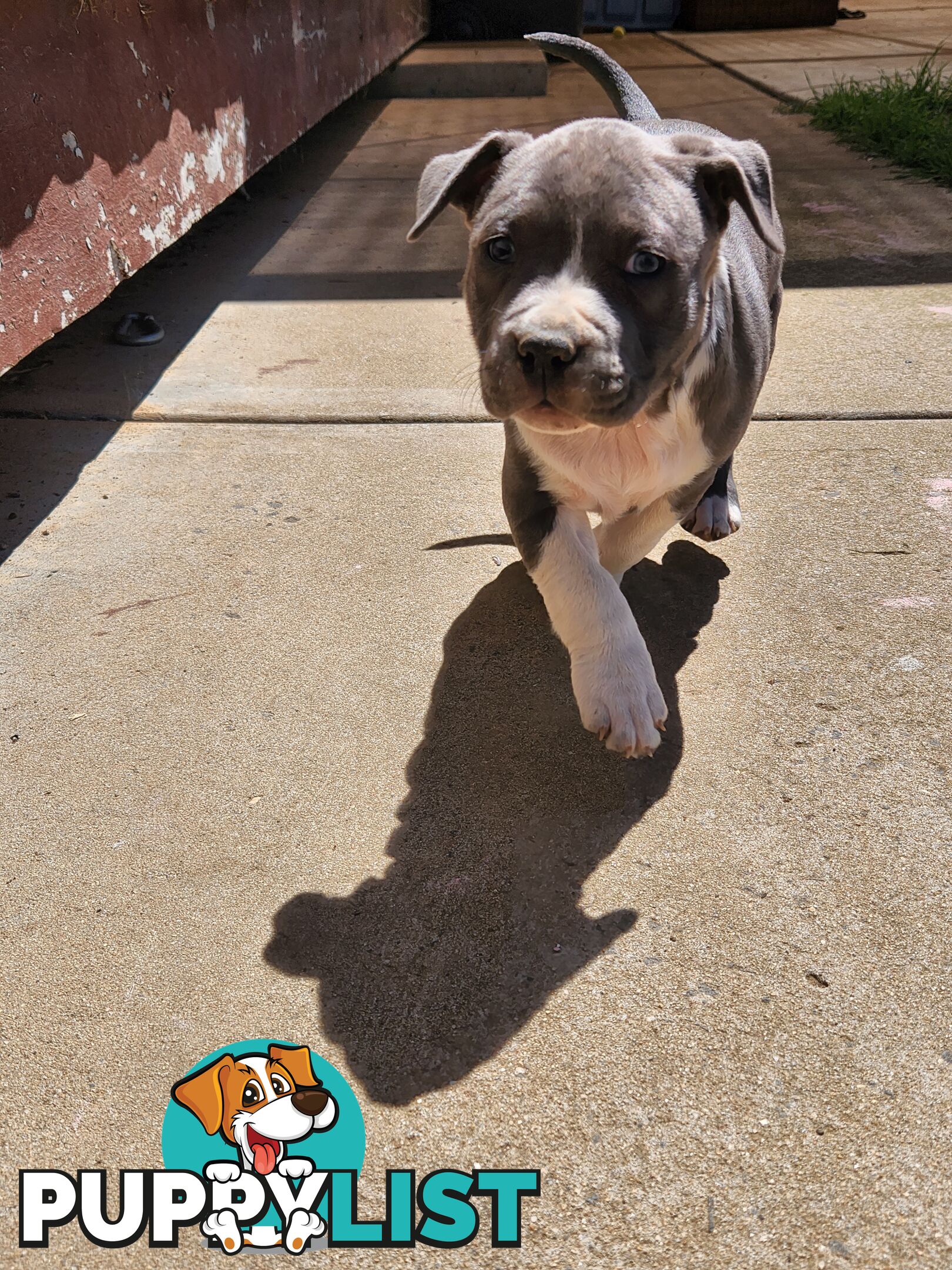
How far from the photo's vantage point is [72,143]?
367 centimetres

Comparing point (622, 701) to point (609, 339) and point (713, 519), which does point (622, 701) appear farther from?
point (713, 519)

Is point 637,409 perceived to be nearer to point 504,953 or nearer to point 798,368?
point 504,953

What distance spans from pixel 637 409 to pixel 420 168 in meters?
6.14

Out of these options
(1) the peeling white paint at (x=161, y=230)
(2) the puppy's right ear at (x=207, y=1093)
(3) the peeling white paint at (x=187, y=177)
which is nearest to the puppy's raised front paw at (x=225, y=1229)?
(2) the puppy's right ear at (x=207, y=1093)

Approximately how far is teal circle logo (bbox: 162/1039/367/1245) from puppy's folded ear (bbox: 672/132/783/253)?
201 centimetres

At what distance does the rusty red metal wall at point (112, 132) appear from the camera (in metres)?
3.37

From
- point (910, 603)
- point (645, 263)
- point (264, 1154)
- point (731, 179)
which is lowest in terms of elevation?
point (264, 1154)

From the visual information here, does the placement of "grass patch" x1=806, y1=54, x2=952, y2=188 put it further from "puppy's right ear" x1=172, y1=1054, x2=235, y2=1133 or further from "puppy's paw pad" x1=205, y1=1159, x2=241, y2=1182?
"puppy's paw pad" x1=205, y1=1159, x2=241, y2=1182

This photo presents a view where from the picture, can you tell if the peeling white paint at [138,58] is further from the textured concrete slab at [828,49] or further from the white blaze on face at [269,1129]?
the textured concrete slab at [828,49]

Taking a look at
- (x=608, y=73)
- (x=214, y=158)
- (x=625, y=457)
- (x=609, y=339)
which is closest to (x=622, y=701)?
(x=625, y=457)

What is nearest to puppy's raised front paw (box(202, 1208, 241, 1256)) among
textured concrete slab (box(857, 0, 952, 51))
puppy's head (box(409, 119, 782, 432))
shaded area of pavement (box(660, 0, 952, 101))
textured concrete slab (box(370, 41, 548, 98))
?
puppy's head (box(409, 119, 782, 432))

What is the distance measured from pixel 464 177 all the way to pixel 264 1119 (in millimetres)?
2124

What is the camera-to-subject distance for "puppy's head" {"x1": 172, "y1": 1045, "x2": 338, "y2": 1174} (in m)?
1.81

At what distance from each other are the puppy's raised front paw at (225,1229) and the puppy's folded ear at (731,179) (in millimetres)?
2230
